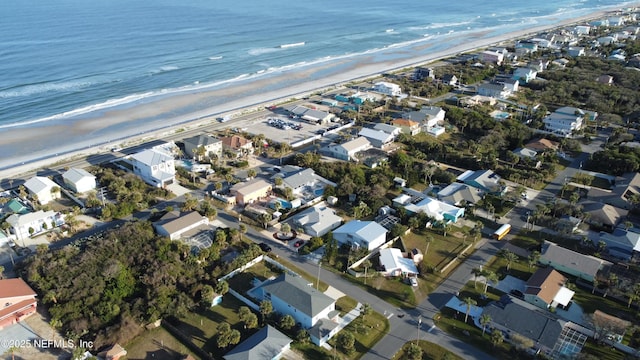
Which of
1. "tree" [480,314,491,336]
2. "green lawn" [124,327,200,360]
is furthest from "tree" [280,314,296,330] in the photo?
"tree" [480,314,491,336]

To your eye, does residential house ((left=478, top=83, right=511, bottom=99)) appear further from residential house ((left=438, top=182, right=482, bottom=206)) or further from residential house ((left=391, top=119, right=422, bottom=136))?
residential house ((left=438, top=182, right=482, bottom=206))

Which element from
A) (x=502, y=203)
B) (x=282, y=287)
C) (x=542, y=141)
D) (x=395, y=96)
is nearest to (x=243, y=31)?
(x=395, y=96)

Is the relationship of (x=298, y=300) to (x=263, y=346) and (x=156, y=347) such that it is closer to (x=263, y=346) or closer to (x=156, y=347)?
(x=263, y=346)

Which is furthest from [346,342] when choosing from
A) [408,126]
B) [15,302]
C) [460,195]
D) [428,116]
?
[428,116]

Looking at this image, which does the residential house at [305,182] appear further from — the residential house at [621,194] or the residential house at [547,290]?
the residential house at [621,194]

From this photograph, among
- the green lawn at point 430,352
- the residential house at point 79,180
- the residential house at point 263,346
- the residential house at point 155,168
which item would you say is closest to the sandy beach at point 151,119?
the residential house at point 79,180

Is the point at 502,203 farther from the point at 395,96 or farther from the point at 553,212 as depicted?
the point at 395,96
